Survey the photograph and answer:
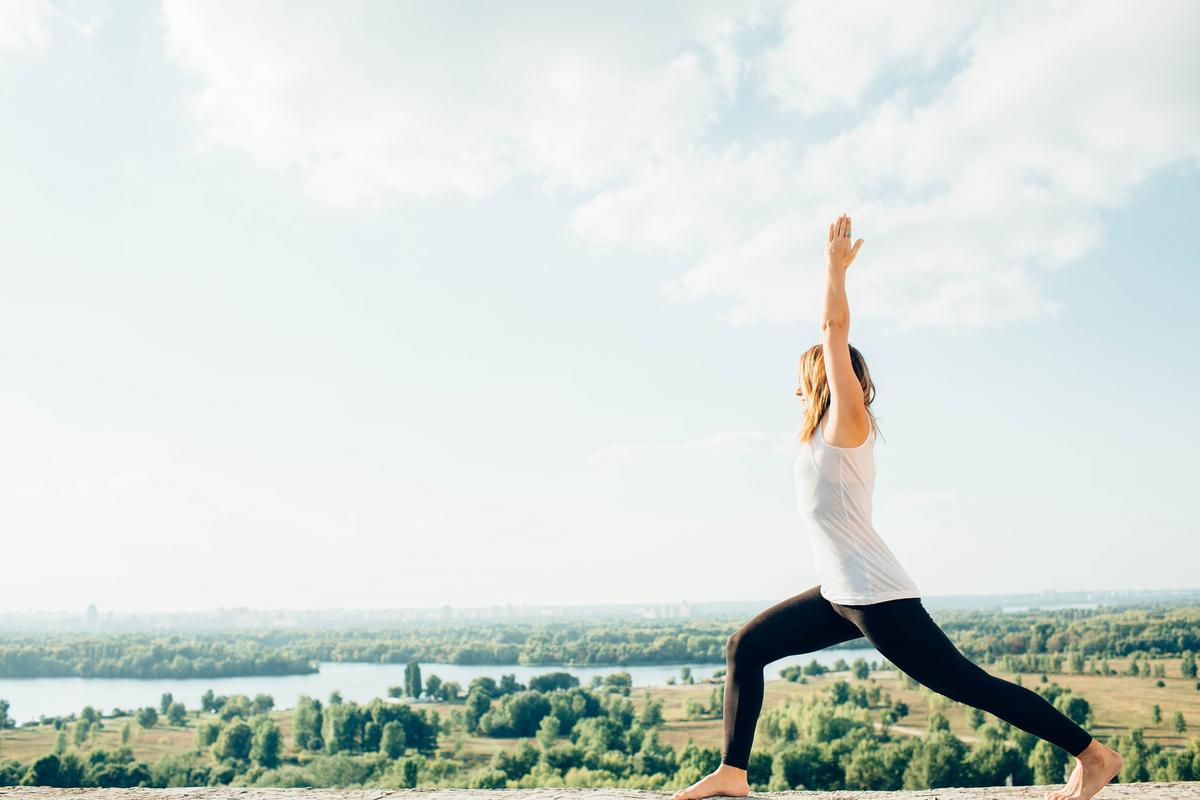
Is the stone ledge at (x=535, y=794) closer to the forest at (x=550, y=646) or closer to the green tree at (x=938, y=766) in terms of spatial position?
the green tree at (x=938, y=766)

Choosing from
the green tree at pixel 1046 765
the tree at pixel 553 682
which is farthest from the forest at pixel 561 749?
the tree at pixel 553 682

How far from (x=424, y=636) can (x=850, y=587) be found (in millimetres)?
137327

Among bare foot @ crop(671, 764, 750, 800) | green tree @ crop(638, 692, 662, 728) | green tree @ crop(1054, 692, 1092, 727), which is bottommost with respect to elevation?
green tree @ crop(638, 692, 662, 728)

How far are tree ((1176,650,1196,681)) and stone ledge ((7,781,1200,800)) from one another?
197 feet

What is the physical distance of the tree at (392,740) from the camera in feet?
171

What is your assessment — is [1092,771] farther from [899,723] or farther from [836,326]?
[899,723]

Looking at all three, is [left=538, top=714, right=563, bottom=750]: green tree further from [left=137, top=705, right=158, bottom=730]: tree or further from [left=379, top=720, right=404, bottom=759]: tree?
[left=137, top=705, right=158, bottom=730]: tree

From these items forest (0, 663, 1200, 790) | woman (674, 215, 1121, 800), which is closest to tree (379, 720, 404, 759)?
forest (0, 663, 1200, 790)

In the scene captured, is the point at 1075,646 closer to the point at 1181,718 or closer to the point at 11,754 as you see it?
the point at 1181,718

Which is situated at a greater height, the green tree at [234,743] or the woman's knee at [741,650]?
the woman's knee at [741,650]

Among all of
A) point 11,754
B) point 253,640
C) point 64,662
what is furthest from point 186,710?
point 253,640

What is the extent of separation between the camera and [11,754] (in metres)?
48.8

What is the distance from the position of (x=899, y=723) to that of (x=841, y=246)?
5761 cm

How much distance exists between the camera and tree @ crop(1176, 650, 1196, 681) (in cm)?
4872
